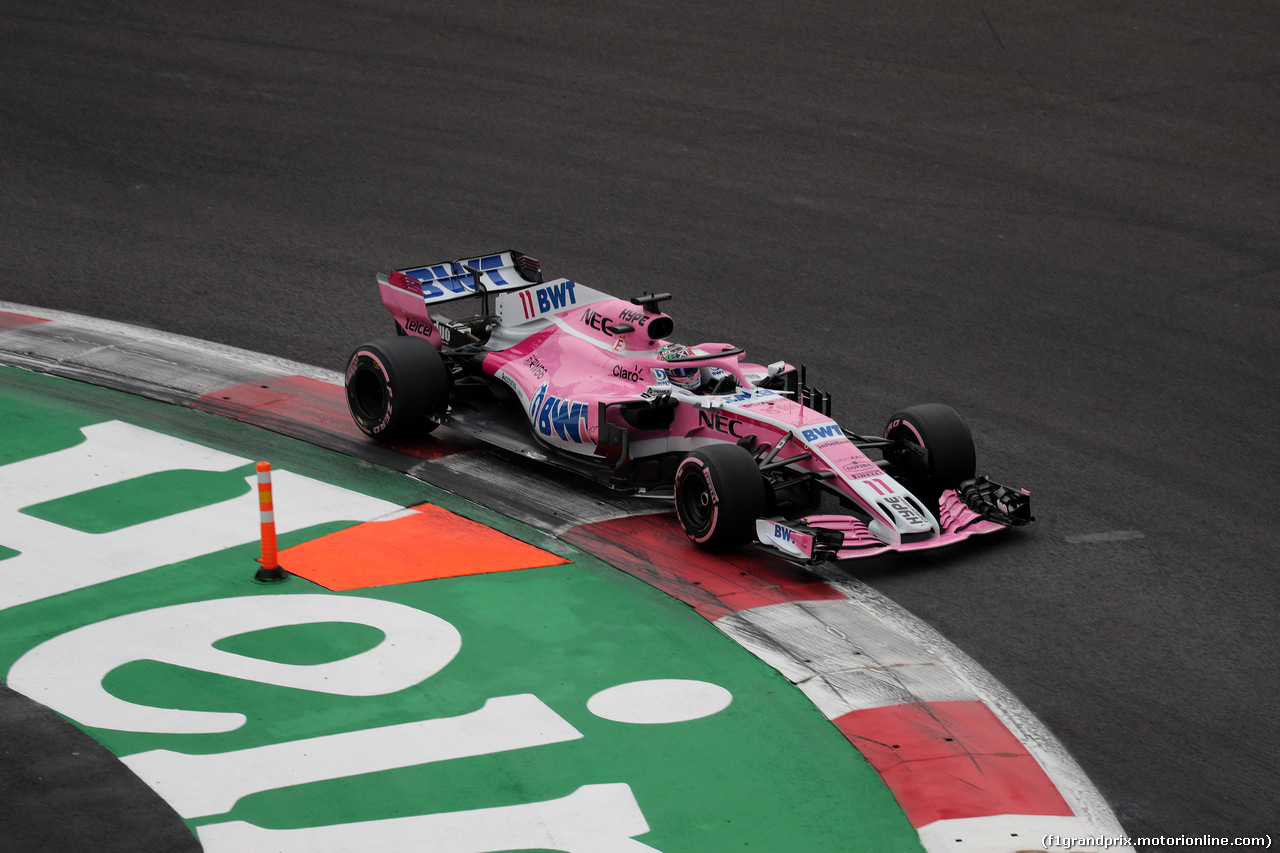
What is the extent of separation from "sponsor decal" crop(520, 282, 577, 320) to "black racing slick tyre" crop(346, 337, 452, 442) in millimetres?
830

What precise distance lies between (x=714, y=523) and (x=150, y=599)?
12.0 ft

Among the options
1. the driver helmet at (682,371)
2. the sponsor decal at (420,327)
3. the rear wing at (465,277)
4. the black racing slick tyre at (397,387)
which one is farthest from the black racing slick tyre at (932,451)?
the sponsor decal at (420,327)

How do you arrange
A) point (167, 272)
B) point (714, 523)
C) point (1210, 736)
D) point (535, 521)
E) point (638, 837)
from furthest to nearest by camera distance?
point (167, 272) < point (535, 521) < point (714, 523) < point (1210, 736) < point (638, 837)

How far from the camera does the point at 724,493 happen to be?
A: 29.3 ft

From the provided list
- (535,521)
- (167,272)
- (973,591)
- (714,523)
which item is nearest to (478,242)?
(167,272)

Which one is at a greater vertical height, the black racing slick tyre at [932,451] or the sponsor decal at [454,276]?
the sponsor decal at [454,276]

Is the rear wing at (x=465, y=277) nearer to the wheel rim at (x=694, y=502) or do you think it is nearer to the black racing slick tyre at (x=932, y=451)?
the wheel rim at (x=694, y=502)

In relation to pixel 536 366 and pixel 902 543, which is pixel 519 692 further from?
pixel 536 366

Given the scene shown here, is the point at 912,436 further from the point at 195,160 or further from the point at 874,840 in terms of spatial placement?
the point at 195,160

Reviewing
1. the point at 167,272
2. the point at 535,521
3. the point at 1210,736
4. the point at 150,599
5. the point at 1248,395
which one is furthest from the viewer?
the point at 167,272

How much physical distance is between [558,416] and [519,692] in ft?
10.1

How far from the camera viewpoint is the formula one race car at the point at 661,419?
9102 mm

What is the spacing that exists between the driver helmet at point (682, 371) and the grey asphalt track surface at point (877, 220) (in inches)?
72.5

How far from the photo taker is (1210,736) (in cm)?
739
